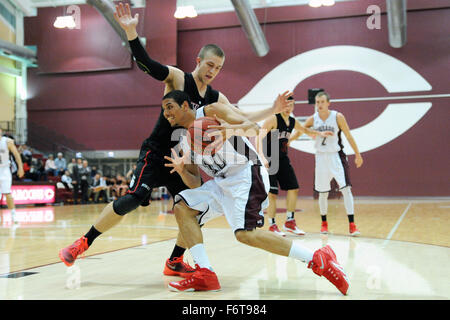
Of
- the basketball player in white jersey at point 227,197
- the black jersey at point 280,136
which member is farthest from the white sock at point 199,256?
the black jersey at point 280,136

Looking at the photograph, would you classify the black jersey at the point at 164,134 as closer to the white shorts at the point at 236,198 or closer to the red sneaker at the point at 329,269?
the white shorts at the point at 236,198

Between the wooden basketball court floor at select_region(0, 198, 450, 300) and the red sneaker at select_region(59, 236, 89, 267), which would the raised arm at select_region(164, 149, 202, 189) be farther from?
the red sneaker at select_region(59, 236, 89, 267)

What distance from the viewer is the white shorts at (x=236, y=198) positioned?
8.64 feet

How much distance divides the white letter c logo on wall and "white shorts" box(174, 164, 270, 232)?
1302 cm

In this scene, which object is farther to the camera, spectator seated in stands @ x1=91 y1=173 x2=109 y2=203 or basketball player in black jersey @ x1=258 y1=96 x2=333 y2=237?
spectator seated in stands @ x1=91 y1=173 x2=109 y2=203

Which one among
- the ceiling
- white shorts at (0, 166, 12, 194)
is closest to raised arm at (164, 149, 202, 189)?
white shorts at (0, 166, 12, 194)

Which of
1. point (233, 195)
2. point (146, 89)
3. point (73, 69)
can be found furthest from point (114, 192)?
point (233, 195)

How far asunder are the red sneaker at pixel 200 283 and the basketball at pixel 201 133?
2.41 ft

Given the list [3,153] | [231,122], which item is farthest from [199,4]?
[231,122]

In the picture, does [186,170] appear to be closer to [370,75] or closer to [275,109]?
[275,109]

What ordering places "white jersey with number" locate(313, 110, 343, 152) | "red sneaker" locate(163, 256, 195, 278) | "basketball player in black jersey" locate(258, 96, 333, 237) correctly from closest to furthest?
"red sneaker" locate(163, 256, 195, 278)
"basketball player in black jersey" locate(258, 96, 333, 237)
"white jersey with number" locate(313, 110, 343, 152)

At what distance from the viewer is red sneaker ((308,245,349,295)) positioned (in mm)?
2502

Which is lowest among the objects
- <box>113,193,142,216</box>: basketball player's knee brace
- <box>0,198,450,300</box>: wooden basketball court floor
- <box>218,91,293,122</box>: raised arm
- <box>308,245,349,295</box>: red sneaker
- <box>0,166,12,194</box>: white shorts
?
<box>0,198,450,300</box>: wooden basketball court floor

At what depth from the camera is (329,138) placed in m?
5.88
